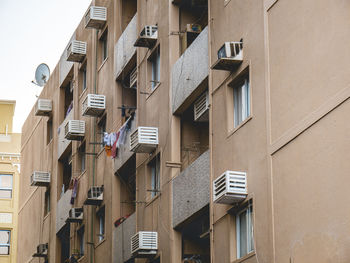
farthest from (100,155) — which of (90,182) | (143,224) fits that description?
(143,224)

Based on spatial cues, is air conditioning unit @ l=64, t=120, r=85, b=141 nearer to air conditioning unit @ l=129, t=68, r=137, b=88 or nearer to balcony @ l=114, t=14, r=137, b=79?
balcony @ l=114, t=14, r=137, b=79

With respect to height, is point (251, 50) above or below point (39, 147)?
below

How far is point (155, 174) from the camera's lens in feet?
88.8

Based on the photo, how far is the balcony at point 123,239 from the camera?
28.3m

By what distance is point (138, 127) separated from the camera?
26.3 meters

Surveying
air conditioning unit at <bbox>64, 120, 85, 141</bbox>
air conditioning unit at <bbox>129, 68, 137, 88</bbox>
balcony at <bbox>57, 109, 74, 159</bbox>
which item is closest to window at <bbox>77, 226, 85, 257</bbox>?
air conditioning unit at <bbox>64, 120, 85, 141</bbox>

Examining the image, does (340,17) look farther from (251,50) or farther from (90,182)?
(90,182)

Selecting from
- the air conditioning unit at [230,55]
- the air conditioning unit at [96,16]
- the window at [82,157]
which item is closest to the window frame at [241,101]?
the air conditioning unit at [230,55]

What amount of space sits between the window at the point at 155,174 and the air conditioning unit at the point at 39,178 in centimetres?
1397

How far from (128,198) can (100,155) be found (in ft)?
10.2

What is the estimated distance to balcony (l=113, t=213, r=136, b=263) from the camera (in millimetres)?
28281

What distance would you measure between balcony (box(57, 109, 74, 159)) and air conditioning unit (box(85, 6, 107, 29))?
212 inches

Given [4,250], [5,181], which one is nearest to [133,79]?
[5,181]

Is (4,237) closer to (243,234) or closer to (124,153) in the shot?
(124,153)
